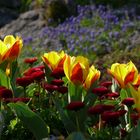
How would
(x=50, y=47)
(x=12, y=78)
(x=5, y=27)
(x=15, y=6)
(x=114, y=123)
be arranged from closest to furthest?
(x=114, y=123)
(x=12, y=78)
(x=50, y=47)
(x=5, y=27)
(x=15, y=6)

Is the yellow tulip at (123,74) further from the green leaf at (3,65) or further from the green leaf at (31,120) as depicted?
the green leaf at (3,65)

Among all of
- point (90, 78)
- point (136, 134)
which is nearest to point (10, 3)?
point (90, 78)

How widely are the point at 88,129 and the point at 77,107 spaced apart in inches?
12.8

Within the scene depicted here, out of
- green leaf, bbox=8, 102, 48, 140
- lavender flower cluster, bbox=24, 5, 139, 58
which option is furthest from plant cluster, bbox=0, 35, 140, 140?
lavender flower cluster, bbox=24, 5, 139, 58

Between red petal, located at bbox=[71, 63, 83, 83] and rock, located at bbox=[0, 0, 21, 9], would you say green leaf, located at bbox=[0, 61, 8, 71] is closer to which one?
red petal, located at bbox=[71, 63, 83, 83]

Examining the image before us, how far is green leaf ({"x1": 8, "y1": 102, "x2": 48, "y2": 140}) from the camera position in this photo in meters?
2.43

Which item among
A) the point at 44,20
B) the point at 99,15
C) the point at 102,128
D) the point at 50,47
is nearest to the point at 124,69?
the point at 102,128

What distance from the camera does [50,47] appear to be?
408 inches

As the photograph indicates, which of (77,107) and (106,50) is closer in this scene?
(77,107)

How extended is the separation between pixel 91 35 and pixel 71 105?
7375 mm

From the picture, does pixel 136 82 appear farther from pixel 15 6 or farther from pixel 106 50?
pixel 15 6

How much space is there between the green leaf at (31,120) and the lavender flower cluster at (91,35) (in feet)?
21.4

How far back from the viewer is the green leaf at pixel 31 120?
95.7 inches

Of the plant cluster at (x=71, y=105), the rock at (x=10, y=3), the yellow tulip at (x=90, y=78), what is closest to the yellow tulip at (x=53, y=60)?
the plant cluster at (x=71, y=105)
